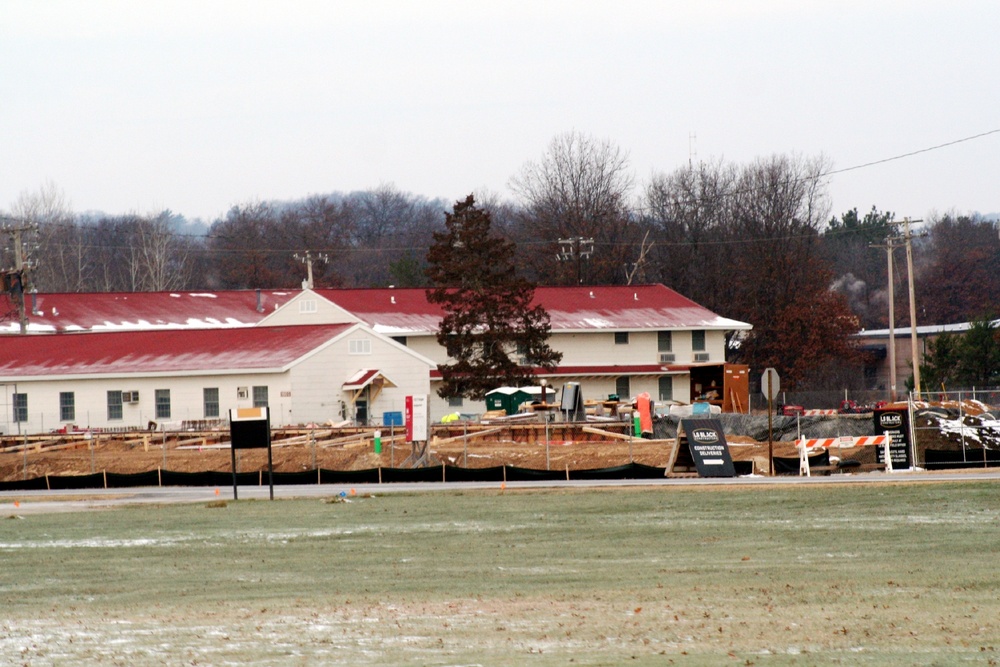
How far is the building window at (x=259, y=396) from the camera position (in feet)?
193

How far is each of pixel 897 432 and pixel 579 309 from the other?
46.8m

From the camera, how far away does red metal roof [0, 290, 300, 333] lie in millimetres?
78000

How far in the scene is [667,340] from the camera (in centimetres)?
8019

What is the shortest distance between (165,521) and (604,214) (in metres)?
83.4

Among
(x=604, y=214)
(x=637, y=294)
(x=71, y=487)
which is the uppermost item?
(x=604, y=214)

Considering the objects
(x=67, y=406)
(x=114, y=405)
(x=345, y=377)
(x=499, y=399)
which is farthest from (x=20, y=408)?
(x=499, y=399)

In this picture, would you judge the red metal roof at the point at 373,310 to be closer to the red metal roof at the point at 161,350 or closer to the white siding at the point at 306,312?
the white siding at the point at 306,312

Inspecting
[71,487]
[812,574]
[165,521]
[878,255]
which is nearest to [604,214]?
[878,255]

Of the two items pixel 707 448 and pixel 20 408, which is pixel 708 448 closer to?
pixel 707 448

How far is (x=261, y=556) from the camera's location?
2097cm

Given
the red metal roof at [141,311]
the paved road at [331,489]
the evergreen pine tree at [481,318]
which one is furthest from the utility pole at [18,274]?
the paved road at [331,489]

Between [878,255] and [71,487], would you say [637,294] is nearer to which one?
[71,487]

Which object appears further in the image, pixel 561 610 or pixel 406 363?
pixel 406 363

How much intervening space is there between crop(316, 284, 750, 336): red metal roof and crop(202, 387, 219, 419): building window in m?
17.9
